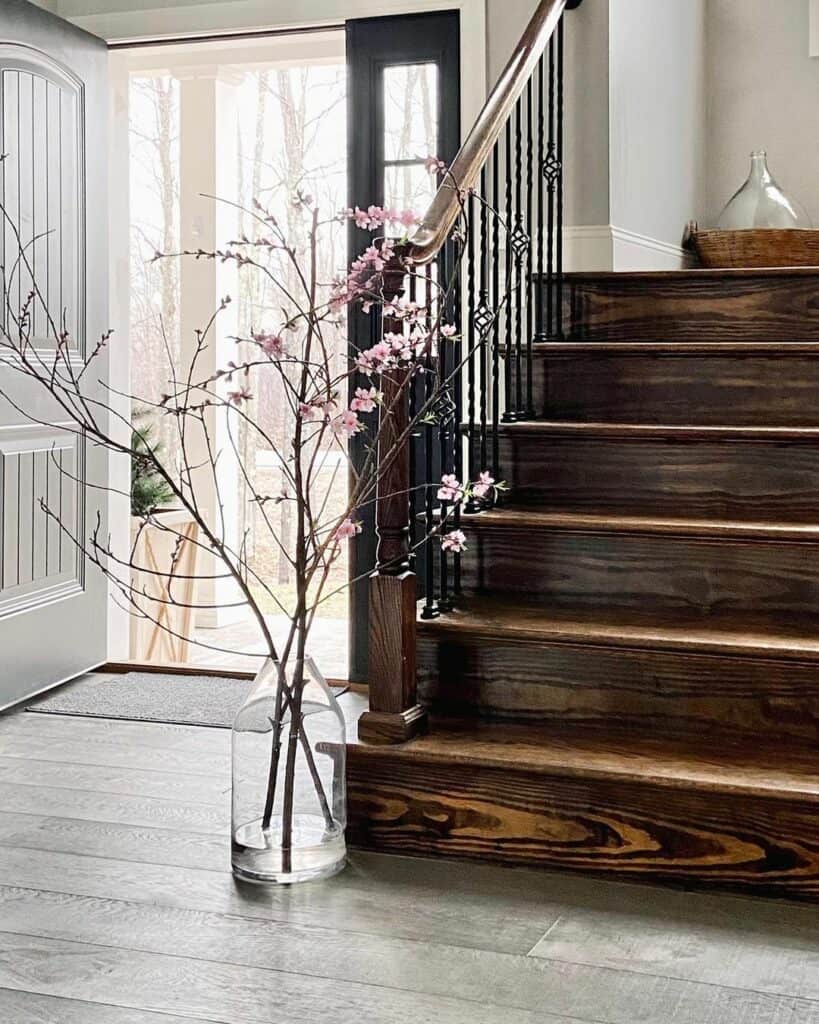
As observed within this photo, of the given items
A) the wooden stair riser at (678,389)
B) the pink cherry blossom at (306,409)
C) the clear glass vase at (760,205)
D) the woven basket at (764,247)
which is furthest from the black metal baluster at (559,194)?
the pink cherry blossom at (306,409)

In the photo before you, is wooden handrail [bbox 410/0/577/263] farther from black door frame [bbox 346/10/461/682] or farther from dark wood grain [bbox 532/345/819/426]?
dark wood grain [bbox 532/345/819/426]

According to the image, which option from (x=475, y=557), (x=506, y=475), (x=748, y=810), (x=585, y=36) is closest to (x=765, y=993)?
(x=748, y=810)

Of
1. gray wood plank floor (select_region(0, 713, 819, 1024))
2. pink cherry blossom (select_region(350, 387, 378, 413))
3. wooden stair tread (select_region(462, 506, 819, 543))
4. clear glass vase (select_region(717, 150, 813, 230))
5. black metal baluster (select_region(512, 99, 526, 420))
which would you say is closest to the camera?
gray wood plank floor (select_region(0, 713, 819, 1024))

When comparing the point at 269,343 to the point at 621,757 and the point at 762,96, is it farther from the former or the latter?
the point at 762,96

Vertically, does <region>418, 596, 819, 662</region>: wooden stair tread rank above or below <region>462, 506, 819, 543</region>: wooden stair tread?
below

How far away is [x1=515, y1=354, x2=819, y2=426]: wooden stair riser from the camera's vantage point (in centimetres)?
333

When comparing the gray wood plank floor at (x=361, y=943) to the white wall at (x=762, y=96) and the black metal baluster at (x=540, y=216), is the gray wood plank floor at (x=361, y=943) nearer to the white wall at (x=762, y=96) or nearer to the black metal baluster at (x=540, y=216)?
the black metal baluster at (x=540, y=216)

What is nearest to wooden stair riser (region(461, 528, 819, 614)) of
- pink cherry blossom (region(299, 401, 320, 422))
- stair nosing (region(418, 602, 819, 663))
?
stair nosing (region(418, 602, 819, 663))

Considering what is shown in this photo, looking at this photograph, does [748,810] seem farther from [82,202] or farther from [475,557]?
[82,202]

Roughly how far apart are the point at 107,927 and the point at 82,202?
2.58 m

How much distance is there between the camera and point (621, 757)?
2539 mm

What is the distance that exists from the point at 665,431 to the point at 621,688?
706 mm

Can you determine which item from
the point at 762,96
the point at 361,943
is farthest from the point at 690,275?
the point at 361,943

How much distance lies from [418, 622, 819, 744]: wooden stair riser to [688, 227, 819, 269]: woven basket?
6.29ft
